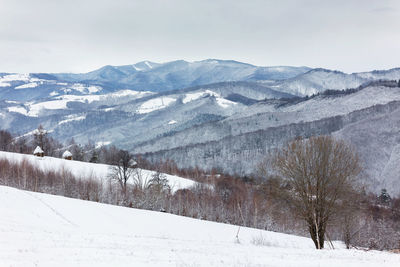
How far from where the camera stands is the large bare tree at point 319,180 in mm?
33781

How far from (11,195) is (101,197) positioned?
35.3 metres

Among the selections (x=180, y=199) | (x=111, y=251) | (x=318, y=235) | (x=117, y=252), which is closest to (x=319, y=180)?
(x=318, y=235)

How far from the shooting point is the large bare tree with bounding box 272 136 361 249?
33.8 metres

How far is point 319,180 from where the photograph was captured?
3403cm

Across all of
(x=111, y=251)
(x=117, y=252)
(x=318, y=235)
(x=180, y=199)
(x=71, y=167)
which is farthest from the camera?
(x=71, y=167)

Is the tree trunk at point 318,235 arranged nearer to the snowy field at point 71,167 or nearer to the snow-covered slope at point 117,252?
the snow-covered slope at point 117,252

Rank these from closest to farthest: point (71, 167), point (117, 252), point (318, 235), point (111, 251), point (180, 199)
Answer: point (117, 252) → point (111, 251) → point (318, 235) → point (180, 199) → point (71, 167)

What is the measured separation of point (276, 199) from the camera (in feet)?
121

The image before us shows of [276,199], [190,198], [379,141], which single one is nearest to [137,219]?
[276,199]

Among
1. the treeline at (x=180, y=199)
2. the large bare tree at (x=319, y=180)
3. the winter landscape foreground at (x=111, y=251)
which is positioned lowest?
the treeline at (x=180, y=199)

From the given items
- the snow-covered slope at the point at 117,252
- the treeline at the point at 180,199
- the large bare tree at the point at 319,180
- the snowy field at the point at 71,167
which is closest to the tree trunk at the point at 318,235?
the large bare tree at the point at 319,180

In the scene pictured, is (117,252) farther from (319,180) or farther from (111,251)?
(319,180)

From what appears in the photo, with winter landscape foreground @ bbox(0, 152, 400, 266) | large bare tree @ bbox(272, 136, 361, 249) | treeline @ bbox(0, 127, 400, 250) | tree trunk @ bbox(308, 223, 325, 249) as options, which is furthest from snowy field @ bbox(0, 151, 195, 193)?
tree trunk @ bbox(308, 223, 325, 249)

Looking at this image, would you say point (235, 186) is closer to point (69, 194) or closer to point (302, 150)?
point (69, 194)
